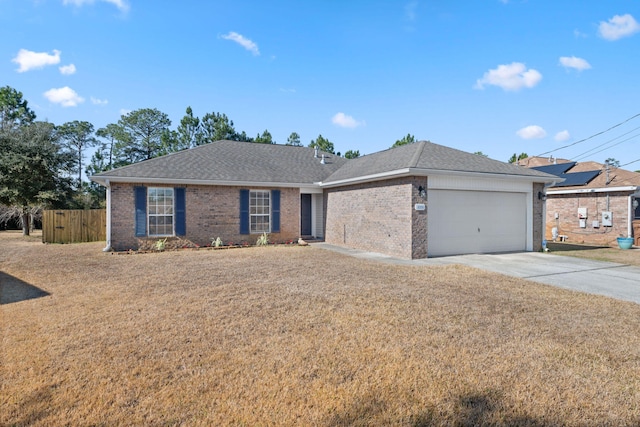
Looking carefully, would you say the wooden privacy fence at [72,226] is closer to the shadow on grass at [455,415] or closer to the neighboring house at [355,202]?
the neighboring house at [355,202]

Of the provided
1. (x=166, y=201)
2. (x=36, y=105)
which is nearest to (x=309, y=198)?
(x=166, y=201)

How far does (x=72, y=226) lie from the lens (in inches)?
643

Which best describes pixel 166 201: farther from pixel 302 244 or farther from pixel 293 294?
pixel 293 294

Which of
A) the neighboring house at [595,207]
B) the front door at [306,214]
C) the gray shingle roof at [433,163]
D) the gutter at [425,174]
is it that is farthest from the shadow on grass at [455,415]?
the neighboring house at [595,207]

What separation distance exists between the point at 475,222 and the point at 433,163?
2765mm

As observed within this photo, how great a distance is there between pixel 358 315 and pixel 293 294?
161 cm

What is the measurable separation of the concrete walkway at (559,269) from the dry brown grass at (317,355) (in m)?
1.05

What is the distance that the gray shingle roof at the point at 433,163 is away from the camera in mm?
11695

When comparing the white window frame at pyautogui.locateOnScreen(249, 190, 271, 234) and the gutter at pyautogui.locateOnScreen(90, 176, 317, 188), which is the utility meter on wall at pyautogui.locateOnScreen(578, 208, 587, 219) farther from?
the white window frame at pyautogui.locateOnScreen(249, 190, 271, 234)

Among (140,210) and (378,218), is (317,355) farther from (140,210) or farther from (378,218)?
(140,210)

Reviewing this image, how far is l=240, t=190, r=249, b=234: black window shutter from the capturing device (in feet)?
48.3

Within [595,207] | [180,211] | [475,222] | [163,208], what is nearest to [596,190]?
[595,207]

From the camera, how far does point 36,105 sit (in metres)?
37.0

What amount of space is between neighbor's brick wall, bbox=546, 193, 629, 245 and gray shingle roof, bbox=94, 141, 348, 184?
1196cm
